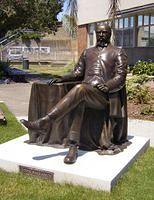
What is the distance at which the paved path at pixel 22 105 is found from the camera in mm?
8199

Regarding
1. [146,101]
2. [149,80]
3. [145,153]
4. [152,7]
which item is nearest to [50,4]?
[152,7]

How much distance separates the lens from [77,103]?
5488 mm

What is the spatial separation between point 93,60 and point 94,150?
1.23 m

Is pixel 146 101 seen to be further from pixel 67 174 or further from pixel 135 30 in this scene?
pixel 135 30

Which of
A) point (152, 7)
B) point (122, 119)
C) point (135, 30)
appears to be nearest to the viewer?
point (122, 119)

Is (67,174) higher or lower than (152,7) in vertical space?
lower

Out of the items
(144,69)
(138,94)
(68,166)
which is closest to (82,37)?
(144,69)

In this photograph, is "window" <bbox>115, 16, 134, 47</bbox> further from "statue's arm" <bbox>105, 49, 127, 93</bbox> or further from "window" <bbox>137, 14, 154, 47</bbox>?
"statue's arm" <bbox>105, 49, 127, 93</bbox>

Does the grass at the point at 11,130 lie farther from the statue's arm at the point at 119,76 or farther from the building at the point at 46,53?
the building at the point at 46,53

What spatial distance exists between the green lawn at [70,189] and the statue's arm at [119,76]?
108cm

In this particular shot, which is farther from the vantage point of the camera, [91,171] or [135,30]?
[135,30]

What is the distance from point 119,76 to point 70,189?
1656 millimetres

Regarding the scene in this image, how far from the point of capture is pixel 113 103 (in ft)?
19.1

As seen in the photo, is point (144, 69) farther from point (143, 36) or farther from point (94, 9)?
point (94, 9)
